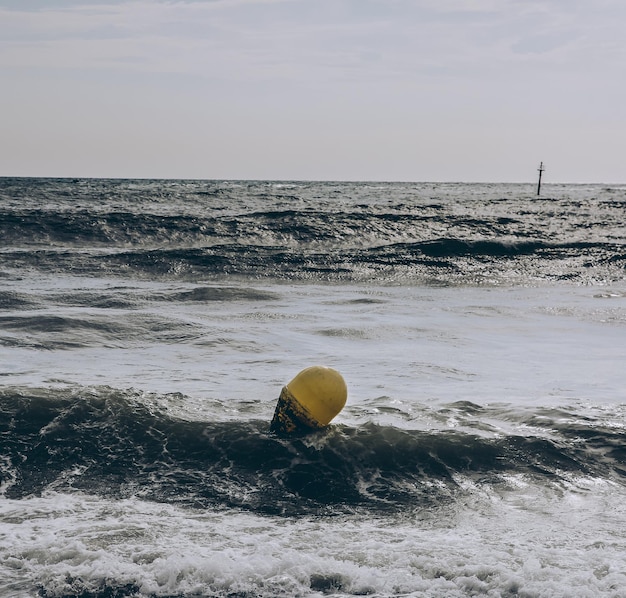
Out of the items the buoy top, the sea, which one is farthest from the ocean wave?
the buoy top

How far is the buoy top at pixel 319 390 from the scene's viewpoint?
6.02 meters

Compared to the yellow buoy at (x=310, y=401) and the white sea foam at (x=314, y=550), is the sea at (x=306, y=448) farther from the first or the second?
the yellow buoy at (x=310, y=401)

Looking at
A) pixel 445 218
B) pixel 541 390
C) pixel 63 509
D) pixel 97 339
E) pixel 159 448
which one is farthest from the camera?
pixel 445 218

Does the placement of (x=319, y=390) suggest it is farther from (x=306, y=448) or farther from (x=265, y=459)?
(x=265, y=459)

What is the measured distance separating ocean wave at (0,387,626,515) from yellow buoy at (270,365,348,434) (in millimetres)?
106

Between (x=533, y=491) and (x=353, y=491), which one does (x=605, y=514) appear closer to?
(x=533, y=491)

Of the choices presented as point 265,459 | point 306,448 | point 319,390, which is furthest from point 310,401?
point 265,459

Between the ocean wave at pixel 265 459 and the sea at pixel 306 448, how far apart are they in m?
0.02

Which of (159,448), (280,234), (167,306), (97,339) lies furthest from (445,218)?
(159,448)

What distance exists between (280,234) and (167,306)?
41.1 feet

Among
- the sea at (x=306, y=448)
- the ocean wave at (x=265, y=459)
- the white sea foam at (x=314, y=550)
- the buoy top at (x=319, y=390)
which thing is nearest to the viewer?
the white sea foam at (x=314, y=550)

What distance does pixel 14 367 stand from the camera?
8.27m

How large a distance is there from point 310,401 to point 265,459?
536mm

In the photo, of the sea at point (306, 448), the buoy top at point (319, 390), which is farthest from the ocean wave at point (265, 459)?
the buoy top at point (319, 390)
